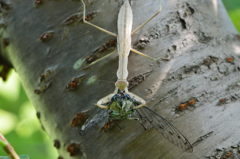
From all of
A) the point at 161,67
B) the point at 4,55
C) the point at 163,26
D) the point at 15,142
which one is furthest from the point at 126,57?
the point at 15,142

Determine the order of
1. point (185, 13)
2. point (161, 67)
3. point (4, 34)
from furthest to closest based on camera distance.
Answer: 1. point (4, 34)
2. point (185, 13)
3. point (161, 67)

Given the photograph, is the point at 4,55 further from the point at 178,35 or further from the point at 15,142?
the point at 178,35

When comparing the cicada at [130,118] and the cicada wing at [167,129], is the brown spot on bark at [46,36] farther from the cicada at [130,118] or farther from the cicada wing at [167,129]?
the cicada wing at [167,129]

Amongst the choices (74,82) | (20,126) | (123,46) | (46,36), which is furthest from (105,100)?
(20,126)

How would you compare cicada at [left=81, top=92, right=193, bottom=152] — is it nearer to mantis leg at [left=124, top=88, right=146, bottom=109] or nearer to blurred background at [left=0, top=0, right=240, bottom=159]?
mantis leg at [left=124, top=88, right=146, bottom=109]

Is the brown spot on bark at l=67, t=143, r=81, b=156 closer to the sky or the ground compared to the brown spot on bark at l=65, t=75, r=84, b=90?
closer to the ground

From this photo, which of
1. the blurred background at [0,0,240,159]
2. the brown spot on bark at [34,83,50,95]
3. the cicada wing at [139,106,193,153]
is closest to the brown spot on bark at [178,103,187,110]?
the cicada wing at [139,106,193,153]

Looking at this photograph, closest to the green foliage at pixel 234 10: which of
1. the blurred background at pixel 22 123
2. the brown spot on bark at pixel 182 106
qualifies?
the blurred background at pixel 22 123
